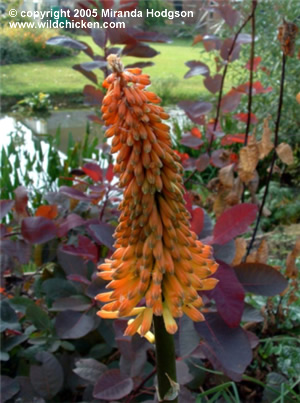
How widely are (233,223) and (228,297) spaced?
177 mm

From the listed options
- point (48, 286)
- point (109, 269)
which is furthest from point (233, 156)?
point (109, 269)

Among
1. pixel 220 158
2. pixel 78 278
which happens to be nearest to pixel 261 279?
pixel 78 278

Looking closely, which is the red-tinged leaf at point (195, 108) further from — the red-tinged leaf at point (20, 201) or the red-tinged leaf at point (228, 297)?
the red-tinged leaf at point (228, 297)

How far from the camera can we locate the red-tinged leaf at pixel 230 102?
168cm

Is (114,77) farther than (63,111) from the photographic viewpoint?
No

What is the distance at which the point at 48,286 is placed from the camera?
1.18 m

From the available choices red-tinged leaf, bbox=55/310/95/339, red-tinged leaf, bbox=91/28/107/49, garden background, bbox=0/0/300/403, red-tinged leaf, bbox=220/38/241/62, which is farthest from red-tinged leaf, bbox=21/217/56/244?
red-tinged leaf, bbox=220/38/241/62

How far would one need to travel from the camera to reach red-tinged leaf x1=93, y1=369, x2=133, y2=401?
912 millimetres

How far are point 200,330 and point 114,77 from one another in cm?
55

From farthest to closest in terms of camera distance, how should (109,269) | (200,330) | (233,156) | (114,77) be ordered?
(233,156), (200,330), (109,269), (114,77)

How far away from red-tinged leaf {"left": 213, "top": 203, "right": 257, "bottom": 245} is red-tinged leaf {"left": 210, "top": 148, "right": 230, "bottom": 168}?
0.82 meters

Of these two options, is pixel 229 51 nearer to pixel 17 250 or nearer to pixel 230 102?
pixel 230 102

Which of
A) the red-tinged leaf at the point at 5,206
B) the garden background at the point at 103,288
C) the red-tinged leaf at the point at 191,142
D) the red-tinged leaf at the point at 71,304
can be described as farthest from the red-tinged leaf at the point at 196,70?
the red-tinged leaf at the point at 71,304

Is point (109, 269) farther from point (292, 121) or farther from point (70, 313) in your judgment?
point (292, 121)
